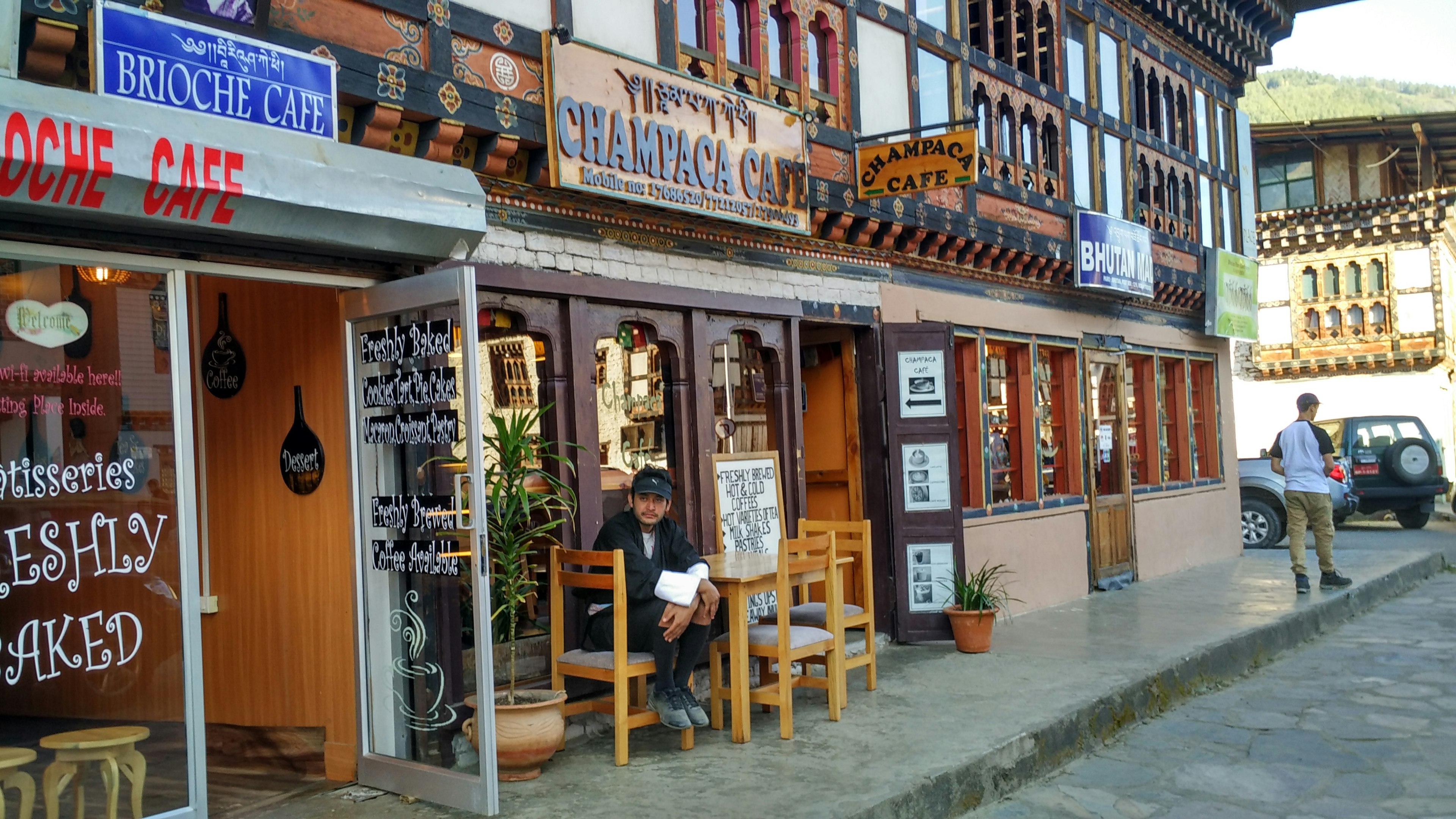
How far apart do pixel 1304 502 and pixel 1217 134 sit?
6905mm

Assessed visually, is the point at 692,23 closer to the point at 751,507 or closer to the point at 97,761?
the point at 751,507

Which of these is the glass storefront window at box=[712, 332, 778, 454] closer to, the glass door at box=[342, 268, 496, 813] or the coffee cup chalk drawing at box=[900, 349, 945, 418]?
the coffee cup chalk drawing at box=[900, 349, 945, 418]

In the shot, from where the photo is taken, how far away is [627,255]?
7.33 m

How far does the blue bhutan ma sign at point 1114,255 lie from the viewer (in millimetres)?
12352

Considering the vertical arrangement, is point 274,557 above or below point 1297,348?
below

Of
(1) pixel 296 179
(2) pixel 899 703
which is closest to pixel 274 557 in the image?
(1) pixel 296 179

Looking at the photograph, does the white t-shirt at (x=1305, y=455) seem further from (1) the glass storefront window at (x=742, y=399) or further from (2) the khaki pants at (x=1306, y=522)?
(1) the glass storefront window at (x=742, y=399)

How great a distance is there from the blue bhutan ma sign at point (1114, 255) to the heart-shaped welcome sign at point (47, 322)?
9.75 meters

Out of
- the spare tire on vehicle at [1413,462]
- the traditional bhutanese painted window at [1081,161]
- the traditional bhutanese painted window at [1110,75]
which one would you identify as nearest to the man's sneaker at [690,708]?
the traditional bhutanese painted window at [1081,161]

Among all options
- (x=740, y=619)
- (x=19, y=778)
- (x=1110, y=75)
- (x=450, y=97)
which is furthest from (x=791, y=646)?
(x=1110, y=75)

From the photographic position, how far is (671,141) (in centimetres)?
726

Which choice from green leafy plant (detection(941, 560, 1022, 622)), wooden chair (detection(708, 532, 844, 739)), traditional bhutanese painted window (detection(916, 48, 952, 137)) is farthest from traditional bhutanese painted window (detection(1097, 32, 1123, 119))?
wooden chair (detection(708, 532, 844, 739))

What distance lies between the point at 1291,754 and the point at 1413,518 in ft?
54.9

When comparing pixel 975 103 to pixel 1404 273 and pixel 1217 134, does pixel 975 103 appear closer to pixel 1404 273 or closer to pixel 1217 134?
pixel 1217 134
